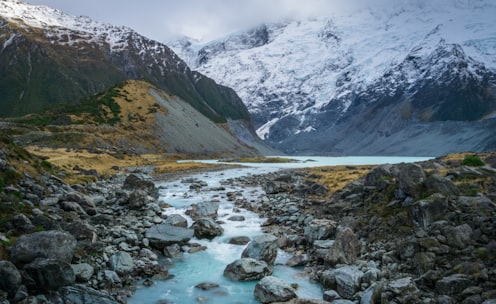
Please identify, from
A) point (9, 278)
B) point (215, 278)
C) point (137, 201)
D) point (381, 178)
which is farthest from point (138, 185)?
point (9, 278)

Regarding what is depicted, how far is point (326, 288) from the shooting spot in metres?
18.1

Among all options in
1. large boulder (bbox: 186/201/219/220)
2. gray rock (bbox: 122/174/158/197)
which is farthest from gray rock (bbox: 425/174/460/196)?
gray rock (bbox: 122/174/158/197)

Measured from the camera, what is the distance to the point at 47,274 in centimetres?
1457

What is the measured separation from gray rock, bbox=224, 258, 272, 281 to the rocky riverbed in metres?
0.10

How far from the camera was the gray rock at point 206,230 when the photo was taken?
26781 mm

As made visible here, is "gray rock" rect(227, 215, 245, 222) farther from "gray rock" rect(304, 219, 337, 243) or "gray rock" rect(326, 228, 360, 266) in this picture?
"gray rock" rect(326, 228, 360, 266)

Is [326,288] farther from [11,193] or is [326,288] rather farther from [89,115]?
[89,115]

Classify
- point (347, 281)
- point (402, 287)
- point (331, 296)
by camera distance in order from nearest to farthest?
point (402, 287), point (331, 296), point (347, 281)

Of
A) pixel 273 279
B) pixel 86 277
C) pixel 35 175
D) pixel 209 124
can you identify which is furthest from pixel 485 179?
pixel 209 124

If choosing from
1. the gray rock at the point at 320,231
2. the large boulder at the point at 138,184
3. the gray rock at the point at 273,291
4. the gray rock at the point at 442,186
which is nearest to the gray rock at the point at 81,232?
the gray rock at the point at 273,291

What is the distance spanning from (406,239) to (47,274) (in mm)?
17347

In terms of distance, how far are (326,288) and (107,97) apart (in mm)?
151035

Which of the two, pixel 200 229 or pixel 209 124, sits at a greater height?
pixel 209 124

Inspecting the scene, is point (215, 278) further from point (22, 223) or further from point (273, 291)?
point (22, 223)
